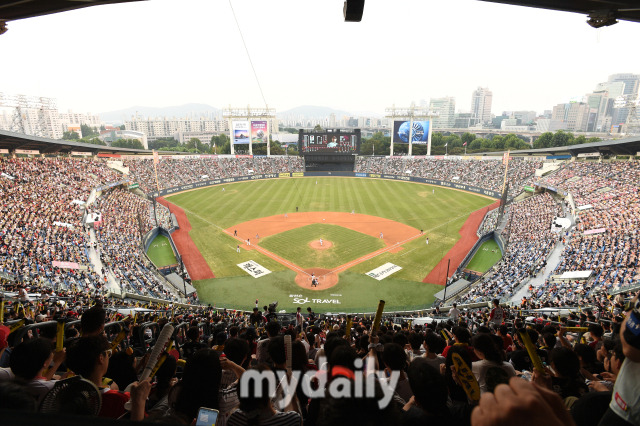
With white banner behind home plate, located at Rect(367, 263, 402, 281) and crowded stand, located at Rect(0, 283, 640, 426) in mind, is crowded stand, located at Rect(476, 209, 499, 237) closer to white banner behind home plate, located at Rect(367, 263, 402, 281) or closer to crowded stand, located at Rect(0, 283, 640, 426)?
white banner behind home plate, located at Rect(367, 263, 402, 281)

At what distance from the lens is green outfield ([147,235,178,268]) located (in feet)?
90.3

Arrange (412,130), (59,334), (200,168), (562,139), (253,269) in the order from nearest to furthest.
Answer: (59,334)
(253,269)
(200,168)
(412,130)
(562,139)

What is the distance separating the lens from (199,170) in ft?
206

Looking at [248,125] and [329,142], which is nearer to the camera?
[329,142]

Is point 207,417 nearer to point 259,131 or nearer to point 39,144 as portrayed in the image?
point 39,144

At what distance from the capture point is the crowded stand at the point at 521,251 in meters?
20.7

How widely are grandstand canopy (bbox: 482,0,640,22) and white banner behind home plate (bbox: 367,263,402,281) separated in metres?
20.8

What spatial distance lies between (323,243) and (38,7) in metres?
26.9

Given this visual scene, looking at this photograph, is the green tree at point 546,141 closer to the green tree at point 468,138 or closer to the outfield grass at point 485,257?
the green tree at point 468,138

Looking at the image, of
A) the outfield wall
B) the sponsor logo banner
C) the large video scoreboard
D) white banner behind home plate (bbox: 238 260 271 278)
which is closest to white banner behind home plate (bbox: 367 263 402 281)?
the sponsor logo banner

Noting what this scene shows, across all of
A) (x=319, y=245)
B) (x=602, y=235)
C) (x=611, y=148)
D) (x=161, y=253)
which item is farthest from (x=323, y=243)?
(x=611, y=148)

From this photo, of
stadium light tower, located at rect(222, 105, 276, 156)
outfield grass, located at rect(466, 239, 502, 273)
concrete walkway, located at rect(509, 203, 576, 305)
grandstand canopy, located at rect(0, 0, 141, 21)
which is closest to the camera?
grandstand canopy, located at rect(0, 0, 141, 21)

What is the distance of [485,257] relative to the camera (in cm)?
2842

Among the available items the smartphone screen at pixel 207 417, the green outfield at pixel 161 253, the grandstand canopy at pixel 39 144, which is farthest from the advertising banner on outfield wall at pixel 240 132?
the smartphone screen at pixel 207 417
